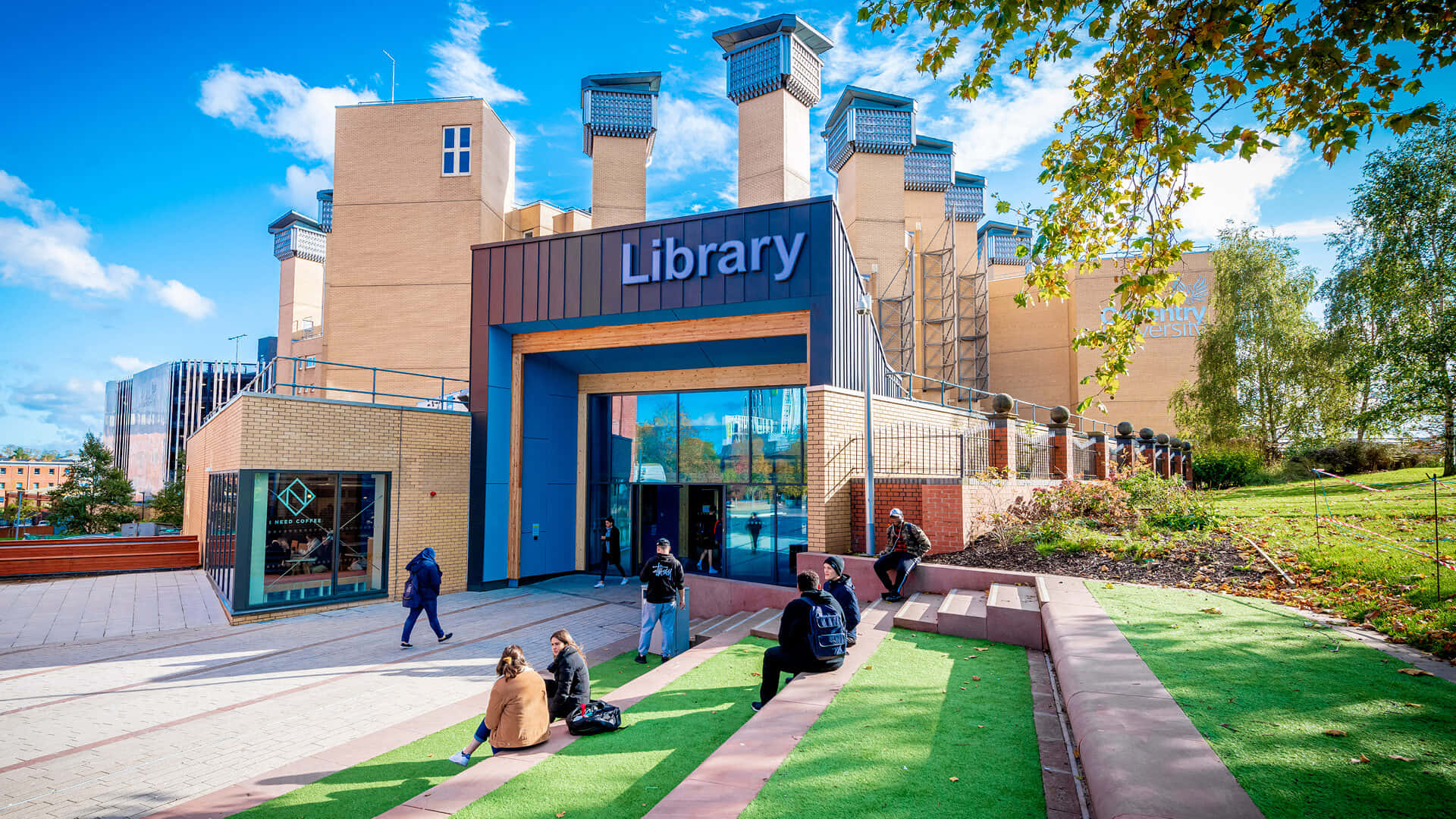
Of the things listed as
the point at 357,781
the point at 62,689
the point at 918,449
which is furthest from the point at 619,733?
the point at 918,449

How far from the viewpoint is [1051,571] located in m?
10.1

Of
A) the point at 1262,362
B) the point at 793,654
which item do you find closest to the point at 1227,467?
the point at 1262,362

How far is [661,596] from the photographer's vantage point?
10.4m

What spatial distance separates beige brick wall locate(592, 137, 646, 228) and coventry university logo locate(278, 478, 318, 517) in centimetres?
2553

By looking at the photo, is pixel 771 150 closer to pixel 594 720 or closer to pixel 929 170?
pixel 929 170

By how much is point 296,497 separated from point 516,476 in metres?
4.68

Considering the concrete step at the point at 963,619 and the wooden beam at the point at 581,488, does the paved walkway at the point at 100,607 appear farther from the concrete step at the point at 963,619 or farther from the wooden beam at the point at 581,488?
the concrete step at the point at 963,619

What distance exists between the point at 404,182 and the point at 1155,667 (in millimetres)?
31530

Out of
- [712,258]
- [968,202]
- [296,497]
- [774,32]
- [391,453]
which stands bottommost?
[296,497]

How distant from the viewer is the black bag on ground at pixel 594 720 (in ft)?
20.5

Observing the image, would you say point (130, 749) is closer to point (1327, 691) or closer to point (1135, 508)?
point (1327, 691)

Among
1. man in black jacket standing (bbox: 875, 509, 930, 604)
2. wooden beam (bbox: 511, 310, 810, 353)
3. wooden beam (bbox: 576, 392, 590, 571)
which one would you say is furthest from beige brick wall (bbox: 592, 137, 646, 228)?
man in black jacket standing (bbox: 875, 509, 930, 604)

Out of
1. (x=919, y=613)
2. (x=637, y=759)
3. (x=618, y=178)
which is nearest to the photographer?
(x=637, y=759)

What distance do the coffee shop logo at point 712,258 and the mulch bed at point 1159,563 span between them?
6.48m
